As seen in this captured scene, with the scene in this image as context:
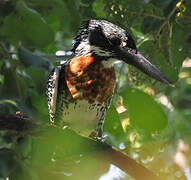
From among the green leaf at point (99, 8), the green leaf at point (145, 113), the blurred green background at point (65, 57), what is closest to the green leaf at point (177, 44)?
the blurred green background at point (65, 57)

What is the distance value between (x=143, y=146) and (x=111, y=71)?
0.50 meters

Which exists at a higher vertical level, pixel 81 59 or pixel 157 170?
pixel 81 59

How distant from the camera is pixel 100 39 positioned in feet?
7.52

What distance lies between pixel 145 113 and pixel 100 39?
61 cm

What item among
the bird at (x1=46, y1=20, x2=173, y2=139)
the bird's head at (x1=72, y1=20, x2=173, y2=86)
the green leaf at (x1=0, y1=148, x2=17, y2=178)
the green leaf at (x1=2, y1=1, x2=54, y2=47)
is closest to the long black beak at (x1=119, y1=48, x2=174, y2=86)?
the bird's head at (x1=72, y1=20, x2=173, y2=86)

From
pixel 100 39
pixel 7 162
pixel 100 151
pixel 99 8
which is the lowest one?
pixel 7 162

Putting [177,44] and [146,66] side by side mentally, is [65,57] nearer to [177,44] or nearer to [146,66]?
[146,66]

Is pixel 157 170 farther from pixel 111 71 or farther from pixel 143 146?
pixel 111 71

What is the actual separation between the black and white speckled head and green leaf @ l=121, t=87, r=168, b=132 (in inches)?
11.0

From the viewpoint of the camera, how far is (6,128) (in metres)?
1.61

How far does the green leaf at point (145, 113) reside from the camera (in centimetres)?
182

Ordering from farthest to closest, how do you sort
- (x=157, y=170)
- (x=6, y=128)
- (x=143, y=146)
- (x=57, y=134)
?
(x=143, y=146)
(x=157, y=170)
(x=6, y=128)
(x=57, y=134)

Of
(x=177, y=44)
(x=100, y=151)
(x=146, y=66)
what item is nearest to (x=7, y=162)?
(x=100, y=151)

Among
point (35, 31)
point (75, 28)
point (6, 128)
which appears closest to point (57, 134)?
point (6, 128)
